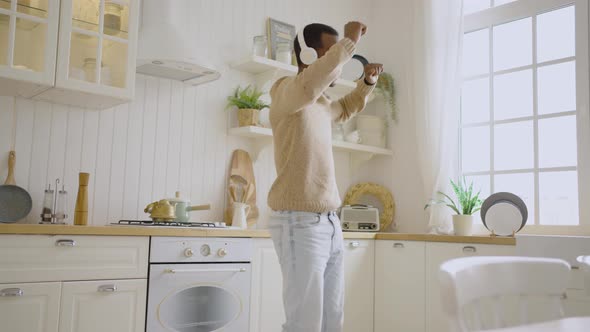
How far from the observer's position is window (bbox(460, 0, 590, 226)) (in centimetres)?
334

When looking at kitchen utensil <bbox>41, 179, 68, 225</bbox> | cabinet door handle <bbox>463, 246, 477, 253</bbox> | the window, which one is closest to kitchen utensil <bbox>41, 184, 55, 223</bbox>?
kitchen utensil <bbox>41, 179, 68, 225</bbox>

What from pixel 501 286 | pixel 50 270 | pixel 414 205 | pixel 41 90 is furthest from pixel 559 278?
pixel 414 205

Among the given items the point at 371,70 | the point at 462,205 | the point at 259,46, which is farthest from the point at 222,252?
the point at 462,205

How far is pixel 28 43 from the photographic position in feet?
8.13

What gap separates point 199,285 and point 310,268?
0.95 m

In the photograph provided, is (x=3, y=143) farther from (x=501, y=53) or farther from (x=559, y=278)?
(x=501, y=53)

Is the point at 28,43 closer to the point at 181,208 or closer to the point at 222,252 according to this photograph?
the point at 181,208

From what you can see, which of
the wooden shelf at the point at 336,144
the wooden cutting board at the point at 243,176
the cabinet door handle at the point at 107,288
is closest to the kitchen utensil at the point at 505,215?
the wooden shelf at the point at 336,144

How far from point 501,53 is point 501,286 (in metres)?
3.09

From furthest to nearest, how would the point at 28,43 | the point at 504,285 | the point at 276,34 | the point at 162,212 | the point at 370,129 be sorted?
the point at 370,129 < the point at 276,34 < the point at 162,212 < the point at 28,43 < the point at 504,285

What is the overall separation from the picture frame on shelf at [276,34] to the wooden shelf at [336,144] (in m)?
0.55

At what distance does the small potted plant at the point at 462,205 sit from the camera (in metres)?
3.36

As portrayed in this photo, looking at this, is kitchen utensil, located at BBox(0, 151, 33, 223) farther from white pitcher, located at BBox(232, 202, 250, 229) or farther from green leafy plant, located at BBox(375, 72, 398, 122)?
green leafy plant, located at BBox(375, 72, 398, 122)

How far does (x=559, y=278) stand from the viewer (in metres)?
1.10
